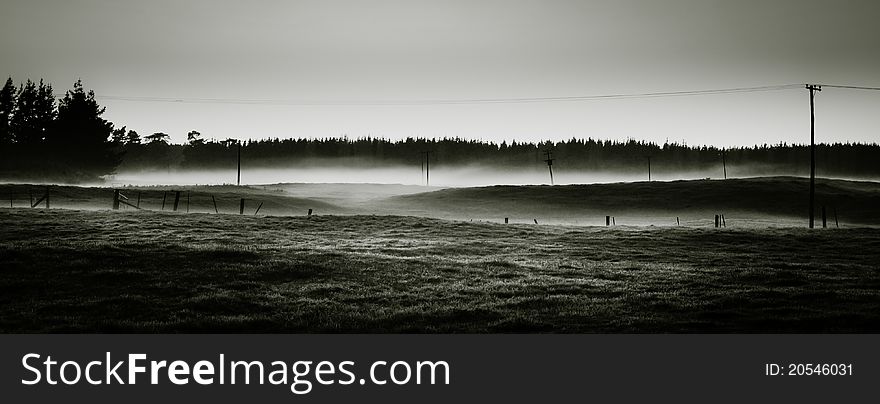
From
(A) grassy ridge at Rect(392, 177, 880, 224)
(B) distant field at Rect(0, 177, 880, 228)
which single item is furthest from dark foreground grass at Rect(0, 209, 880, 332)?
(A) grassy ridge at Rect(392, 177, 880, 224)

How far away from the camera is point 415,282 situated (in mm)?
22828

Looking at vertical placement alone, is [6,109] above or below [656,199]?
above

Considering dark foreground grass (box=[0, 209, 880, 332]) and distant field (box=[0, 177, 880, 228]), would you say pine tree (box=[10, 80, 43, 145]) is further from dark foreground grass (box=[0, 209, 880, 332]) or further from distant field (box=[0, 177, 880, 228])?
dark foreground grass (box=[0, 209, 880, 332])

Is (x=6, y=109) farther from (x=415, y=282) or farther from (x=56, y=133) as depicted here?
(x=415, y=282)

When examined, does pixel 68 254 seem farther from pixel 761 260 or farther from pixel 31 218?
pixel 761 260

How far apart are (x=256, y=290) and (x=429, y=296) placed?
555cm

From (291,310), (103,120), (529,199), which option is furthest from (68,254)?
(103,120)

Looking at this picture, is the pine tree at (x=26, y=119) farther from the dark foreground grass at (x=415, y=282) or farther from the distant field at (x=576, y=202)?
the dark foreground grass at (x=415, y=282)

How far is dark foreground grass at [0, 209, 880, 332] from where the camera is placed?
15867 mm

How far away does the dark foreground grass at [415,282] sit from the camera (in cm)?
1587

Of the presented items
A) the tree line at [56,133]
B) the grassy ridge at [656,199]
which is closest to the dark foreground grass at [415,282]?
the grassy ridge at [656,199]

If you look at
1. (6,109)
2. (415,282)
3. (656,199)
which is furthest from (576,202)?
(6,109)

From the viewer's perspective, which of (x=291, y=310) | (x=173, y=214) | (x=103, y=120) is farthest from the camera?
(x=103, y=120)
